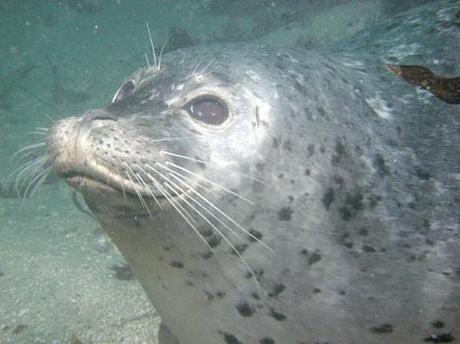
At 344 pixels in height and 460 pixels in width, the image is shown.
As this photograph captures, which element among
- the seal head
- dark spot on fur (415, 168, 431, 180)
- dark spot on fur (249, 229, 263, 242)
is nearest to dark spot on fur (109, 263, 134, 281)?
the seal head

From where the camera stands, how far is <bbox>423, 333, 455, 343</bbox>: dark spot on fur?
1885 mm

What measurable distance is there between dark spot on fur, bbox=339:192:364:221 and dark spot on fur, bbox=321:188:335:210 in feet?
0.21

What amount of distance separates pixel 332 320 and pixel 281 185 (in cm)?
66

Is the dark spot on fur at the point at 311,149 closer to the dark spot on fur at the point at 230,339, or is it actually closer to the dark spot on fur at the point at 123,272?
the dark spot on fur at the point at 230,339

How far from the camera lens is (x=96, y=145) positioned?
1579mm

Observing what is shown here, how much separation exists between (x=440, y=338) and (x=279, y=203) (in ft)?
3.22

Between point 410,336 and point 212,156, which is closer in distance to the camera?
point 212,156

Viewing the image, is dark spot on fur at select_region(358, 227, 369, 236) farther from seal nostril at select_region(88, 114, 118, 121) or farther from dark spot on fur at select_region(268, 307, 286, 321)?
seal nostril at select_region(88, 114, 118, 121)

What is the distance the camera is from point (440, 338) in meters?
1.89

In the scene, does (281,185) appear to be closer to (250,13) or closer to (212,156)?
(212,156)

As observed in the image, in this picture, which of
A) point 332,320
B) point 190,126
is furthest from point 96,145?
point 332,320

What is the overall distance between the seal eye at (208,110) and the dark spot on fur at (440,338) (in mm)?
1360

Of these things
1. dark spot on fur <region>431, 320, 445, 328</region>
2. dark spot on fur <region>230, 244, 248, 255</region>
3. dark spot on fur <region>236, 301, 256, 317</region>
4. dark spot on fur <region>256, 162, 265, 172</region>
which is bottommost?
dark spot on fur <region>236, 301, 256, 317</region>

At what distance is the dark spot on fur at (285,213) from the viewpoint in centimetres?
178
